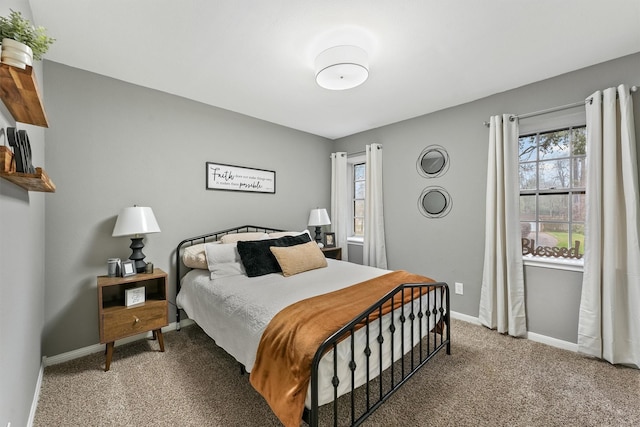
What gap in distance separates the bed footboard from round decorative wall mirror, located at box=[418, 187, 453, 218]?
1.30 m

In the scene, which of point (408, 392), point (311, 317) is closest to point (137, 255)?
point (311, 317)

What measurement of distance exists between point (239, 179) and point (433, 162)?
97.1 inches

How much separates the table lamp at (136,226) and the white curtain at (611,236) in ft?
12.5

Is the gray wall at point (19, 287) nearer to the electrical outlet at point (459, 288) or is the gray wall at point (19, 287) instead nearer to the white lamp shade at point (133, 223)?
the white lamp shade at point (133, 223)

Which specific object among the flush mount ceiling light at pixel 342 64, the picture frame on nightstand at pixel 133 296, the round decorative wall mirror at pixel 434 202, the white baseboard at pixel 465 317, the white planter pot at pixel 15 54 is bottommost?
the white baseboard at pixel 465 317

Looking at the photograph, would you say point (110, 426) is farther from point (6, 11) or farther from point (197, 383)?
point (6, 11)

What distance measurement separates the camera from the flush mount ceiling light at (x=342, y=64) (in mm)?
1969

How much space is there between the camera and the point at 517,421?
5.39 feet

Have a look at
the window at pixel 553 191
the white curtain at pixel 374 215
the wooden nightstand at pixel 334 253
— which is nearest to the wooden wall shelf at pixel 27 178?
the wooden nightstand at pixel 334 253

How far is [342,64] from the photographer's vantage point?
1.99 meters

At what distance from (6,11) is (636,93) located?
13.3 ft

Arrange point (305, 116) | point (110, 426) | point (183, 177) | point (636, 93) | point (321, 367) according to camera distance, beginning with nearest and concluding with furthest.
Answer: point (321, 367), point (110, 426), point (636, 93), point (183, 177), point (305, 116)

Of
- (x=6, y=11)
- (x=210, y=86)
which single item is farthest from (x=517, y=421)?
(x=210, y=86)

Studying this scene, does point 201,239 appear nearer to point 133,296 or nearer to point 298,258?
point 133,296
